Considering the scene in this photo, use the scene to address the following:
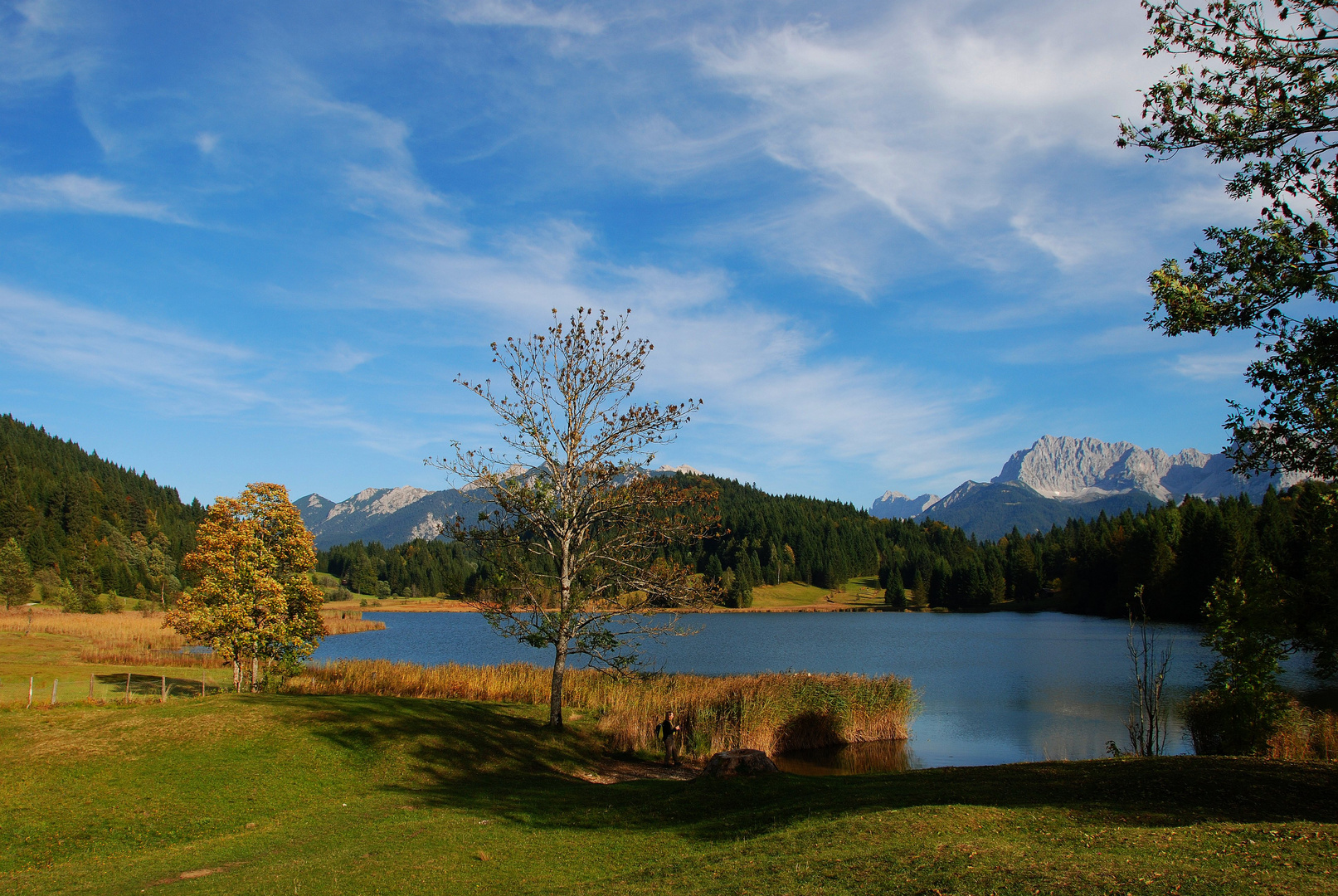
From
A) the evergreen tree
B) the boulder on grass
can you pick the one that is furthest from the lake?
the evergreen tree

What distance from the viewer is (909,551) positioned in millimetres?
165875

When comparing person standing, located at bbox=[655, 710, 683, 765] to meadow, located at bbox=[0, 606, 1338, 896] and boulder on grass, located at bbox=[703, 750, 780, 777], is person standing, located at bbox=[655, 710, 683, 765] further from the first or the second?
boulder on grass, located at bbox=[703, 750, 780, 777]

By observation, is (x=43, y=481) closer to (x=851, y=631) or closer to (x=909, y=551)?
(x=851, y=631)

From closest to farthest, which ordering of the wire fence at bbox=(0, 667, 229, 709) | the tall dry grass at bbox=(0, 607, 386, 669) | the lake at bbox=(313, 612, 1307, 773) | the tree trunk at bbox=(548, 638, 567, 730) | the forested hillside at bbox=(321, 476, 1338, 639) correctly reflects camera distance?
the wire fence at bbox=(0, 667, 229, 709) → the tree trunk at bbox=(548, 638, 567, 730) → the lake at bbox=(313, 612, 1307, 773) → the forested hillside at bbox=(321, 476, 1338, 639) → the tall dry grass at bbox=(0, 607, 386, 669)

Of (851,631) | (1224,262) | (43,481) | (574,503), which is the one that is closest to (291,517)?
(574,503)

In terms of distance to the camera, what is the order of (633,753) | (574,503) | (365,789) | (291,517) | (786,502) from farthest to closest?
(786,502) < (291,517) < (633,753) < (574,503) < (365,789)

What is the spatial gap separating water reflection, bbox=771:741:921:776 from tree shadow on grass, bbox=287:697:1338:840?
559cm

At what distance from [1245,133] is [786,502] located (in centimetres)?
18294

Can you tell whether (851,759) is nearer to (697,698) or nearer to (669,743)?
(697,698)

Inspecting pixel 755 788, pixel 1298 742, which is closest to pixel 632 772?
pixel 755 788

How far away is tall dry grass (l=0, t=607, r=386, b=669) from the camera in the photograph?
36844 millimetres

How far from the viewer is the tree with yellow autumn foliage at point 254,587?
25.5 m

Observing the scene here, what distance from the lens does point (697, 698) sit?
1004 inches

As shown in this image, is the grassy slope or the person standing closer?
the person standing
